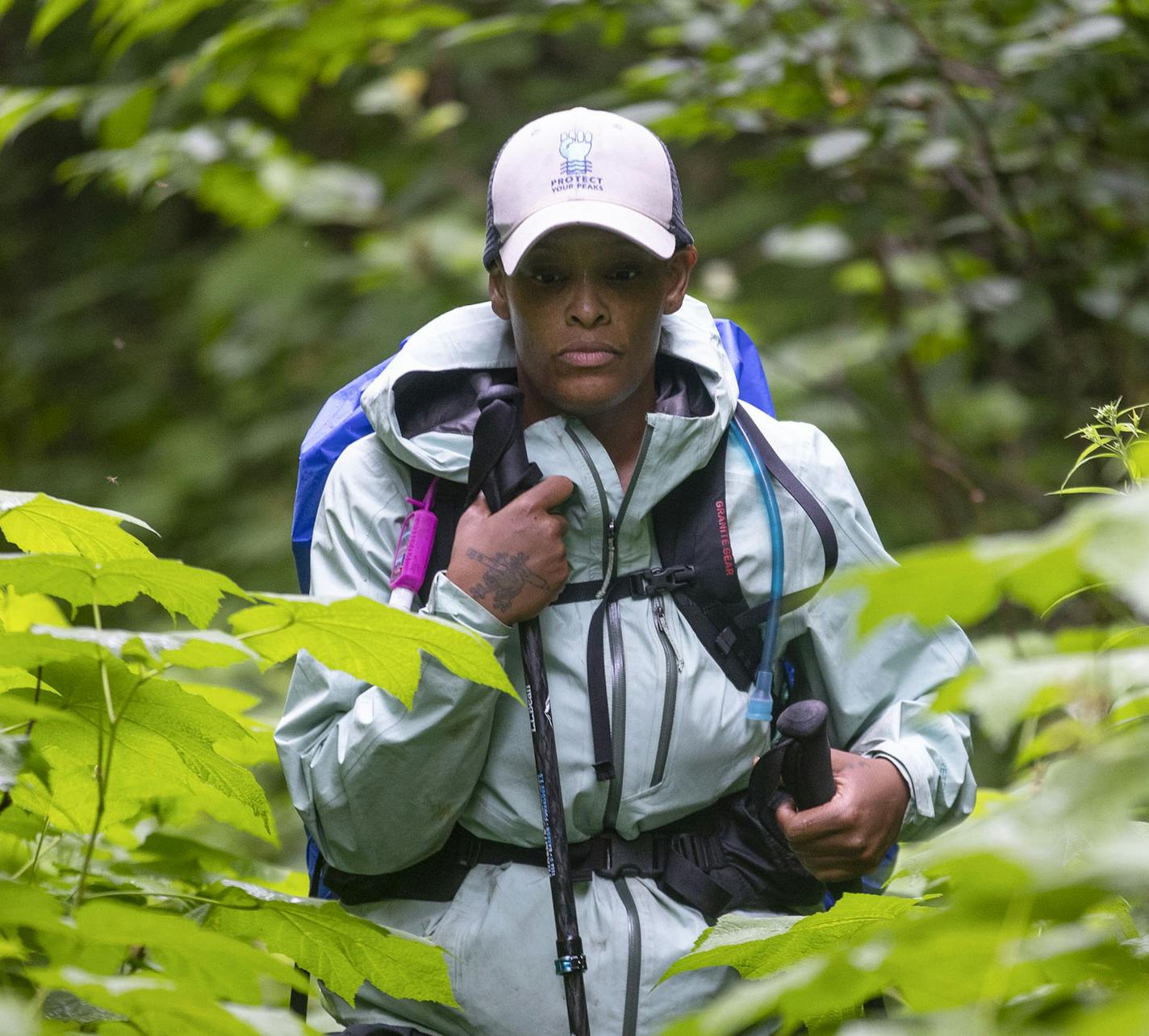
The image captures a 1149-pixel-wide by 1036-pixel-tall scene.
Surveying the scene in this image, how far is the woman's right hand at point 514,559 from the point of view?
2055 mm

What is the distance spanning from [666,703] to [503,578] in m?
0.32

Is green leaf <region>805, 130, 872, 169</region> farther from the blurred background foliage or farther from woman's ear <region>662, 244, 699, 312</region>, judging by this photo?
woman's ear <region>662, 244, 699, 312</region>

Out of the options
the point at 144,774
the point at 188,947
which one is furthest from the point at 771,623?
the point at 188,947

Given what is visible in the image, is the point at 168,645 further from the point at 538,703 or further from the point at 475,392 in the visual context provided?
the point at 475,392

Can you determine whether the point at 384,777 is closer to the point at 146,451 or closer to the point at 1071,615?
the point at 1071,615

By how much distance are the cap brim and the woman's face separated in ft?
0.08

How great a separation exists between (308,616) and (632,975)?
89 centimetres

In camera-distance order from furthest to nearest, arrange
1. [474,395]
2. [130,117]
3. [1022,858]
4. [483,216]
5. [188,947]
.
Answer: [483,216] → [130,117] → [474,395] → [188,947] → [1022,858]

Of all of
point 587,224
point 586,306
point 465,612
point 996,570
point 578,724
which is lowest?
point 578,724

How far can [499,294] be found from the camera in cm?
244

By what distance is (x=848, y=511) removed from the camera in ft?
7.72

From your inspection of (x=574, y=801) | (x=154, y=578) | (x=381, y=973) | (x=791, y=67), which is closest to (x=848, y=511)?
(x=574, y=801)

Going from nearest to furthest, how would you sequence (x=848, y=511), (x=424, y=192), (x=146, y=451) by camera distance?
(x=848, y=511), (x=424, y=192), (x=146, y=451)

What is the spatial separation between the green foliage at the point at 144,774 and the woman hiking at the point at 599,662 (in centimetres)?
29
